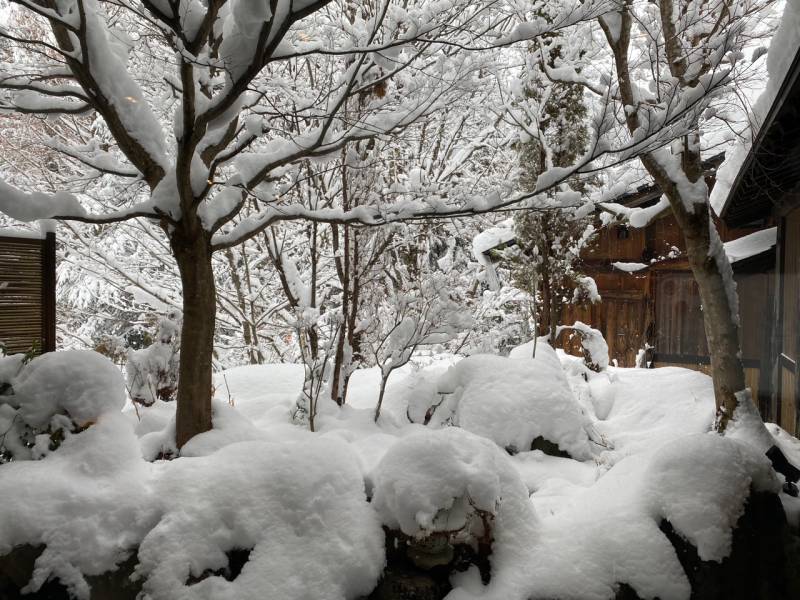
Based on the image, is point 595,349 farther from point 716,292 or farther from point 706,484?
point 706,484

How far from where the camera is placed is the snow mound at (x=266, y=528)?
7.30 feet

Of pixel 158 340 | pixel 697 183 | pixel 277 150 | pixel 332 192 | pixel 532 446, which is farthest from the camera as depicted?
pixel 332 192

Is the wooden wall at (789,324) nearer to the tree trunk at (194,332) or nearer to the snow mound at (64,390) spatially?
the tree trunk at (194,332)

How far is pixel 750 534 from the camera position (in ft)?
8.59

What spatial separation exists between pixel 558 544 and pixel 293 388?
536cm

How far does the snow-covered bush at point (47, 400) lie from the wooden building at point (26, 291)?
1599mm

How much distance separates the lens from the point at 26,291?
4355 millimetres

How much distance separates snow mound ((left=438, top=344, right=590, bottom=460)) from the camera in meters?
5.32

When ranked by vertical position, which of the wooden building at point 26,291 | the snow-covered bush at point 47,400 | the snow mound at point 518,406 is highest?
the wooden building at point 26,291

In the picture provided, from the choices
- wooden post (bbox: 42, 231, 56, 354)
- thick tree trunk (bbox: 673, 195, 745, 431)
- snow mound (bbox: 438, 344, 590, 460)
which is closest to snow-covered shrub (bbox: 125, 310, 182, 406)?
wooden post (bbox: 42, 231, 56, 354)

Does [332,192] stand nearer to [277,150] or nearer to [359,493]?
[277,150]

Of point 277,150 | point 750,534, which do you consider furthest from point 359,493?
point 277,150

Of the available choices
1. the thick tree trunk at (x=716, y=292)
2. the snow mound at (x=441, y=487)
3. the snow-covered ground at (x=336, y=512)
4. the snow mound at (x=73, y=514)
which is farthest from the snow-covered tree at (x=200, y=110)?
the thick tree trunk at (x=716, y=292)

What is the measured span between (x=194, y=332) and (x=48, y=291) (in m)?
1.56
